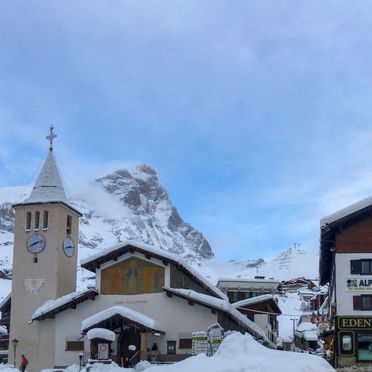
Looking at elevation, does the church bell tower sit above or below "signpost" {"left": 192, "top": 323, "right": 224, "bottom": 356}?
above

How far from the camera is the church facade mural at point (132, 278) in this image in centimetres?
4297

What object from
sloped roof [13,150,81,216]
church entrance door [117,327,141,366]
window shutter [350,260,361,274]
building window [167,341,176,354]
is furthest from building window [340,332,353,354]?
sloped roof [13,150,81,216]

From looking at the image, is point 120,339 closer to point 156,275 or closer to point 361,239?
point 156,275

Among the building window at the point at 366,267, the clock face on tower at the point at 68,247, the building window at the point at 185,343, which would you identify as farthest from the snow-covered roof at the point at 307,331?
the building window at the point at 366,267

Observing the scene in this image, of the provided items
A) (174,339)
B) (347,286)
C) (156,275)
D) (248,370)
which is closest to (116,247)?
(156,275)

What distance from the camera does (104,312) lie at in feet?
133

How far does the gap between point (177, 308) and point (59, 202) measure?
37.2 ft

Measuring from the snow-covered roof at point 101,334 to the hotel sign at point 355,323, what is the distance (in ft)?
40.0

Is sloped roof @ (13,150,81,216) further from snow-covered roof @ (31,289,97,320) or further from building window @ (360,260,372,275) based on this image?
building window @ (360,260,372,275)

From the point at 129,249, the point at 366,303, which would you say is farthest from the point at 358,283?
the point at 129,249

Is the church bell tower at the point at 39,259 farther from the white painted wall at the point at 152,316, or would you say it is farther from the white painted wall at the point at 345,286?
the white painted wall at the point at 345,286

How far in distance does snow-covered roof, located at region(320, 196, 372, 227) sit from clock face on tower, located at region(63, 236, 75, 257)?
17240 mm

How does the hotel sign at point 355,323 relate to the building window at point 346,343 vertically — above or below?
above

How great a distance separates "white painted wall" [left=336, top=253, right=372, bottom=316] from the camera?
39.1 m
